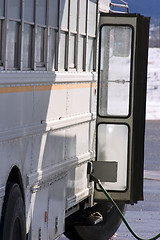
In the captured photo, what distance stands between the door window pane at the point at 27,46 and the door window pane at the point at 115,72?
2703 millimetres

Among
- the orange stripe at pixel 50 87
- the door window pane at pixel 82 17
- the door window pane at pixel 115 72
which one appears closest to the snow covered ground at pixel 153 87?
the door window pane at pixel 115 72

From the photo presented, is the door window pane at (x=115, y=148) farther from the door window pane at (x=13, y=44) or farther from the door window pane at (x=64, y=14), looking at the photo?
the door window pane at (x=13, y=44)

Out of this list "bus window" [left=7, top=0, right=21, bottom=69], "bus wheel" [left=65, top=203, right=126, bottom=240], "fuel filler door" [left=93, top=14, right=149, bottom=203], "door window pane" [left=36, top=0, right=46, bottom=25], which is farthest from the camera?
"bus wheel" [left=65, top=203, right=126, bottom=240]

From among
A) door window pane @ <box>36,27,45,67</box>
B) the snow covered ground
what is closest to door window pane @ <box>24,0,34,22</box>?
door window pane @ <box>36,27,45,67</box>

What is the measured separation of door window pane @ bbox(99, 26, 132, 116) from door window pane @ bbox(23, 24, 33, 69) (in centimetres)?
270

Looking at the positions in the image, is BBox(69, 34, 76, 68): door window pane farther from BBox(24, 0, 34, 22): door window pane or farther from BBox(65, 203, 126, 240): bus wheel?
BBox(65, 203, 126, 240): bus wheel

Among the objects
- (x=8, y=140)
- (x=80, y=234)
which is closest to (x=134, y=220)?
(x=80, y=234)

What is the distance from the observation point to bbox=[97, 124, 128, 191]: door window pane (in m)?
9.26

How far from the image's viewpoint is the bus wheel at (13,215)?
237 inches

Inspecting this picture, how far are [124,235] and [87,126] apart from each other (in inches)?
85.1

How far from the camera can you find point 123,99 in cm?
938

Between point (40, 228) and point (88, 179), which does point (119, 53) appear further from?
point (40, 228)

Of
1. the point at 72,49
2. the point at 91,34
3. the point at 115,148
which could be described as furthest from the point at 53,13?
the point at 115,148

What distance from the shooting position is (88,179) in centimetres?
889
